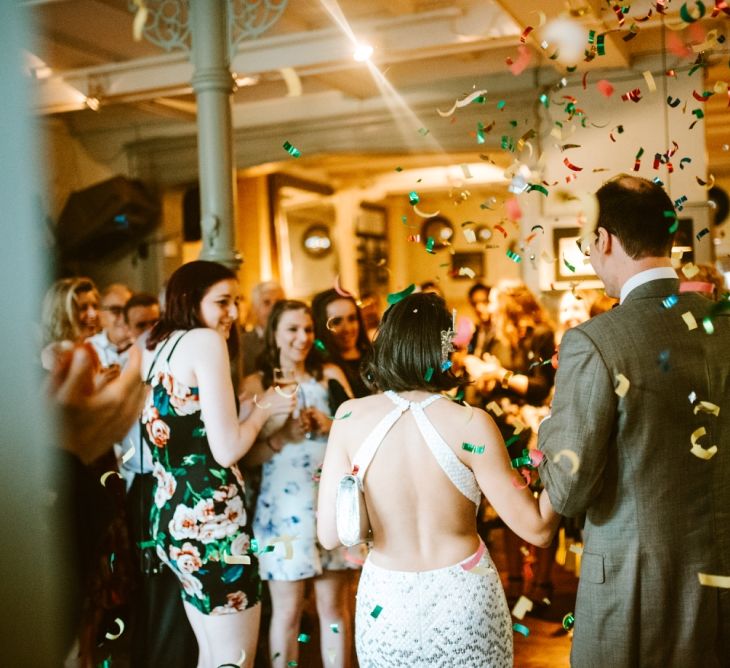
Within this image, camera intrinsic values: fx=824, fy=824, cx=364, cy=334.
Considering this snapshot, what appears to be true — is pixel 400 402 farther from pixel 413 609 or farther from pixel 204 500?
pixel 204 500

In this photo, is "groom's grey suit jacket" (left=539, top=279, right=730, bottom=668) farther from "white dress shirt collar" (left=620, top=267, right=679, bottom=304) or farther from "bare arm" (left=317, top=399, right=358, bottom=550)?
"bare arm" (left=317, top=399, right=358, bottom=550)

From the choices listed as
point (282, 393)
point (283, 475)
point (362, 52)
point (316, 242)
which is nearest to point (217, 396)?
point (282, 393)

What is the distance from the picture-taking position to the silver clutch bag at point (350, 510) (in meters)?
1.86

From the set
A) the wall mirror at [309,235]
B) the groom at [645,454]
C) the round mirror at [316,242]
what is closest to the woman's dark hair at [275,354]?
the groom at [645,454]

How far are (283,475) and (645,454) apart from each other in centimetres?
164

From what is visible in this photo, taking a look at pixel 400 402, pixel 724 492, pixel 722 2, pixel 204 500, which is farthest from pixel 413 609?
pixel 722 2

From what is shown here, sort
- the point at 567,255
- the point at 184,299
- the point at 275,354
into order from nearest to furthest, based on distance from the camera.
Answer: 1. the point at 184,299
2. the point at 275,354
3. the point at 567,255

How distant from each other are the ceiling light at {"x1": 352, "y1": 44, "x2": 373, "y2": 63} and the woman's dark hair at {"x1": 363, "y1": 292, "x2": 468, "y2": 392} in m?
4.49

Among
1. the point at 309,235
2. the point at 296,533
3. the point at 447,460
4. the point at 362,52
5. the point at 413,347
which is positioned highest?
the point at 362,52

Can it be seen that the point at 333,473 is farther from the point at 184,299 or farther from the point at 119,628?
the point at 119,628

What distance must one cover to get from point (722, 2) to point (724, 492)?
1193 mm

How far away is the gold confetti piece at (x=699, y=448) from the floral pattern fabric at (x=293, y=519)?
5.03ft

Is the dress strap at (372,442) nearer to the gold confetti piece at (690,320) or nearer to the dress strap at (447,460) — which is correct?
the dress strap at (447,460)

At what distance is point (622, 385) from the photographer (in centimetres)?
174
